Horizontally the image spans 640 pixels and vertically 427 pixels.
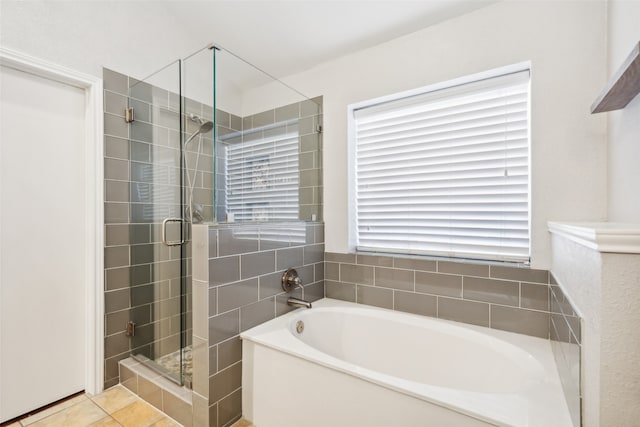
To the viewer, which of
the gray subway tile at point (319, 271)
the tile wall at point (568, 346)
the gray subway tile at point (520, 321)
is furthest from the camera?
the gray subway tile at point (319, 271)

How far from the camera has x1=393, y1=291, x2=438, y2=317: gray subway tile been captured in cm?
199

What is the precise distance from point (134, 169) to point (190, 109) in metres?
0.72

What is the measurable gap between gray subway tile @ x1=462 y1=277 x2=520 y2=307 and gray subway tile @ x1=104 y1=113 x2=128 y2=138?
255 cm

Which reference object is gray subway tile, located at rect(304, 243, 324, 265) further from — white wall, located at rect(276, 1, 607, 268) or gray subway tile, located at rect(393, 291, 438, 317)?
white wall, located at rect(276, 1, 607, 268)

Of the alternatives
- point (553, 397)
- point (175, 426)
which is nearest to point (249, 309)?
point (175, 426)

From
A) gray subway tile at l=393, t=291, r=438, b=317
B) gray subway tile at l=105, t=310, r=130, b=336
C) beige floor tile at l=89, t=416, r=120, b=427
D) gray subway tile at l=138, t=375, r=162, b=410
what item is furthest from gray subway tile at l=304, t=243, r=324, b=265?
beige floor tile at l=89, t=416, r=120, b=427

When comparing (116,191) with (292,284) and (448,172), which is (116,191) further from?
(448,172)

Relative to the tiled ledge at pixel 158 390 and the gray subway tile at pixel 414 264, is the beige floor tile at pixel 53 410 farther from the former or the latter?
the gray subway tile at pixel 414 264

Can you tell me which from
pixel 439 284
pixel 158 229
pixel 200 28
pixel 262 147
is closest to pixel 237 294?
pixel 158 229

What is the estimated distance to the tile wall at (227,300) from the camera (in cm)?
153

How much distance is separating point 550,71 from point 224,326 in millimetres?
2285

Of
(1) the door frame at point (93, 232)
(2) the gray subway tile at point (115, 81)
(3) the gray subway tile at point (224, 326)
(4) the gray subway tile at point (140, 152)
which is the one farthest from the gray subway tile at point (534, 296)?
(2) the gray subway tile at point (115, 81)

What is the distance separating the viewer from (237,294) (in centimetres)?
167

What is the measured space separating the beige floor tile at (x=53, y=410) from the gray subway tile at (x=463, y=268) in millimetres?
2510
